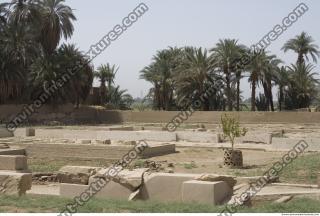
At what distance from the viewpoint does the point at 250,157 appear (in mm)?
18766

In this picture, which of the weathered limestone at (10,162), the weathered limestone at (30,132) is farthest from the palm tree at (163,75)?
the weathered limestone at (10,162)

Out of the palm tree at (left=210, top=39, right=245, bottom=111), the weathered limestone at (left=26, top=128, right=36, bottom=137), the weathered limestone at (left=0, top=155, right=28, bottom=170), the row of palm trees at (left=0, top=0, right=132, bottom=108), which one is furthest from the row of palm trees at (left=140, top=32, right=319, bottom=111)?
the weathered limestone at (left=0, top=155, right=28, bottom=170)

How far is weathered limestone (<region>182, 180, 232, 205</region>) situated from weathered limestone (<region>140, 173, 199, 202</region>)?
A: 510 millimetres

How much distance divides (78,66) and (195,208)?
41425 millimetres

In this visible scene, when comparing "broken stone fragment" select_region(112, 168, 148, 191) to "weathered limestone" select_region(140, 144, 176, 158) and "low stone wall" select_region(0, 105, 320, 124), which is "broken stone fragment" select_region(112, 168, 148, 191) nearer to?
"weathered limestone" select_region(140, 144, 176, 158)

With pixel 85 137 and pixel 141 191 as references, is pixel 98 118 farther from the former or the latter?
pixel 141 191

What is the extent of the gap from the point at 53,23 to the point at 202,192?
42.0 meters

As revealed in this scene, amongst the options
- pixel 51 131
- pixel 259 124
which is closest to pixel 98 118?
pixel 259 124

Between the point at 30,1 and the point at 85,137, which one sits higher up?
the point at 30,1

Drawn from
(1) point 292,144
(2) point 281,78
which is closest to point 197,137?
(1) point 292,144

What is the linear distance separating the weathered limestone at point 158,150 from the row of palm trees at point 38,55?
25.4 meters

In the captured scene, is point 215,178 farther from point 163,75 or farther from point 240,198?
point 163,75

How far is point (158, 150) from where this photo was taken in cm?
1959

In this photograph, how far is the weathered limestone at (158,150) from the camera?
61.4 ft
